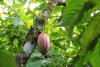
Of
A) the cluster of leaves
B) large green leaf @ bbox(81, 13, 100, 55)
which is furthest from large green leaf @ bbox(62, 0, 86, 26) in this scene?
the cluster of leaves

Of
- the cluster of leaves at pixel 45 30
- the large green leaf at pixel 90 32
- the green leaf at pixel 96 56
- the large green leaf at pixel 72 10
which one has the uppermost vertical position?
the large green leaf at pixel 72 10

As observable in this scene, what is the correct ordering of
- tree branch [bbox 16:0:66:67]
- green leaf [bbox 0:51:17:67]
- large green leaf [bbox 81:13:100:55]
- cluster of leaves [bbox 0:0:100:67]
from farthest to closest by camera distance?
cluster of leaves [bbox 0:0:100:67] < tree branch [bbox 16:0:66:67] < large green leaf [bbox 81:13:100:55] < green leaf [bbox 0:51:17:67]

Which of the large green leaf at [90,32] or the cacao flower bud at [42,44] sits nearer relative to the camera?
the large green leaf at [90,32]

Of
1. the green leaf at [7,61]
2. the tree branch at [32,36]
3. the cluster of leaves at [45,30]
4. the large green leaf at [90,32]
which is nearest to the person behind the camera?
the green leaf at [7,61]

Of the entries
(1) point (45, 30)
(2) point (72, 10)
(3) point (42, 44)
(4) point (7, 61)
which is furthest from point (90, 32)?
(1) point (45, 30)

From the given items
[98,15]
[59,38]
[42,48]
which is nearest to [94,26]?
[98,15]

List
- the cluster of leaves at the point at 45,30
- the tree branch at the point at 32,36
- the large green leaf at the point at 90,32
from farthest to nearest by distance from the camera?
the cluster of leaves at the point at 45,30, the tree branch at the point at 32,36, the large green leaf at the point at 90,32

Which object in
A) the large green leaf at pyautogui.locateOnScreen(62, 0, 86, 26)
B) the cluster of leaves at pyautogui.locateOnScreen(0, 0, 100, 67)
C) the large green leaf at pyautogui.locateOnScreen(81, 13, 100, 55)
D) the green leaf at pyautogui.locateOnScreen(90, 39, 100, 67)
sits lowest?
the cluster of leaves at pyautogui.locateOnScreen(0, 0, 100, 67)

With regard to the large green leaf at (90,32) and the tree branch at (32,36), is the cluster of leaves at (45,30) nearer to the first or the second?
the tree branch at (32,36)

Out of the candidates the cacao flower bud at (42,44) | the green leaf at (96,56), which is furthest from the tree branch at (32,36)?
the green leaf at (96,56)

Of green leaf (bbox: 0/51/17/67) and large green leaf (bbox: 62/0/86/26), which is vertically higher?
large green leaf (bbox: 62/0/86/26)

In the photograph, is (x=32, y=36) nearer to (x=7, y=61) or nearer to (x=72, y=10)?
(x=72, y=10)

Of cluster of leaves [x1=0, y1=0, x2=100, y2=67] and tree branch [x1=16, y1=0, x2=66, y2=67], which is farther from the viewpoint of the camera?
cluster of leaves [x1=0, y1=0, x2=100, y2=67]

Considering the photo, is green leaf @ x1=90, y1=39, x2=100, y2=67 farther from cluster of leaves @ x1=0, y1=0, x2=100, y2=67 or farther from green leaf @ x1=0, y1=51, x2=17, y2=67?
cluster of leaves @ x1=0, y1=0, x2=100, y2=67
